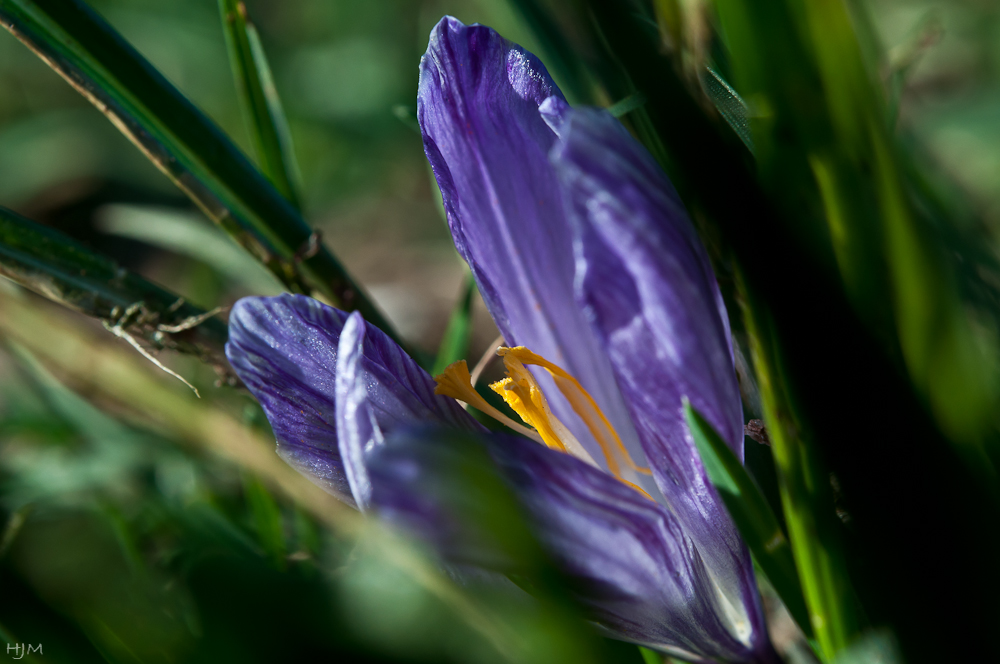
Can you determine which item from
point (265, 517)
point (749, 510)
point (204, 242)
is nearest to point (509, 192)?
point (749, 510)

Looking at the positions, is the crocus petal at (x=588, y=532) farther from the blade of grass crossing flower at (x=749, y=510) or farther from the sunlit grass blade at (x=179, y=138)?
the sunlit grass blade at (x=179, y=138)

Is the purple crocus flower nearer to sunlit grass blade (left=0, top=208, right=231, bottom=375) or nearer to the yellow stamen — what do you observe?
the yellow stamen

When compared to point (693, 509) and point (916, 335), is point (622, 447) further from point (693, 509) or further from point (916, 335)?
point (916, 335)

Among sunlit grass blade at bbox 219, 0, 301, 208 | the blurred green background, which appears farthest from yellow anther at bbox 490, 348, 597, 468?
sunlit grass blade at bbox 219, 0, 301, 208

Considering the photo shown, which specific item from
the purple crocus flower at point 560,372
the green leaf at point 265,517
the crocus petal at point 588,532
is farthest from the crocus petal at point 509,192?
the green leaf at point 265,517

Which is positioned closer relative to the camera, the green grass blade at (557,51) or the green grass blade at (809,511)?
the green grass blade at (809,511)

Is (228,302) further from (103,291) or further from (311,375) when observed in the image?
(311,375)
